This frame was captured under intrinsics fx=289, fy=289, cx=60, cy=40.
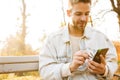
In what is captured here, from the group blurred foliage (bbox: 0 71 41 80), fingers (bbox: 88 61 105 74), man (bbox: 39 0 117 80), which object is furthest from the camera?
blurred foliage (bbox: 0 71 41 80)

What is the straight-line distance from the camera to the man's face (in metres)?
3.14

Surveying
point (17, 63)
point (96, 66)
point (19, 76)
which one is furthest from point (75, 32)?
point (19, 76)

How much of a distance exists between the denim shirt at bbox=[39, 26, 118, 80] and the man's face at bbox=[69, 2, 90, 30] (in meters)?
0.20

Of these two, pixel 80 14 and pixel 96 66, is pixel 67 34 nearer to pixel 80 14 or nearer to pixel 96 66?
pixel 80 14

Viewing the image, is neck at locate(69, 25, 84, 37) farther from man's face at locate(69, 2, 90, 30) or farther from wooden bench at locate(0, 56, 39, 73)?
wooden bench at locate(0, 56, 39, 73)

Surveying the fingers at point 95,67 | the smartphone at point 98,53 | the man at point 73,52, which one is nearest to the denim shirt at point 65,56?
the man at point 73,52

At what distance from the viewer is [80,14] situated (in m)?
3.17

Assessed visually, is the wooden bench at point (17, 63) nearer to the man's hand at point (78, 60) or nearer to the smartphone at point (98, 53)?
the man's hand at point (78, 60)

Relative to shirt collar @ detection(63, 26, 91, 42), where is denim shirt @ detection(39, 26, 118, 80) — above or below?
below

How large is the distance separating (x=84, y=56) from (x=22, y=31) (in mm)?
5638

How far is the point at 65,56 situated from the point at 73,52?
0.11 meters

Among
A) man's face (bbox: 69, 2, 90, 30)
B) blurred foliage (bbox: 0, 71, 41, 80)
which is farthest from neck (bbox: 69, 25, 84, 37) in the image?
blurred foliage (bbox: 0, 71, 41, 80)

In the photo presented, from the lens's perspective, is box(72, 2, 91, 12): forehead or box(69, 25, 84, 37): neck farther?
box(69, 25, 84, 37): neck

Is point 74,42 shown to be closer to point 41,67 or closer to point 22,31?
point 41,67
